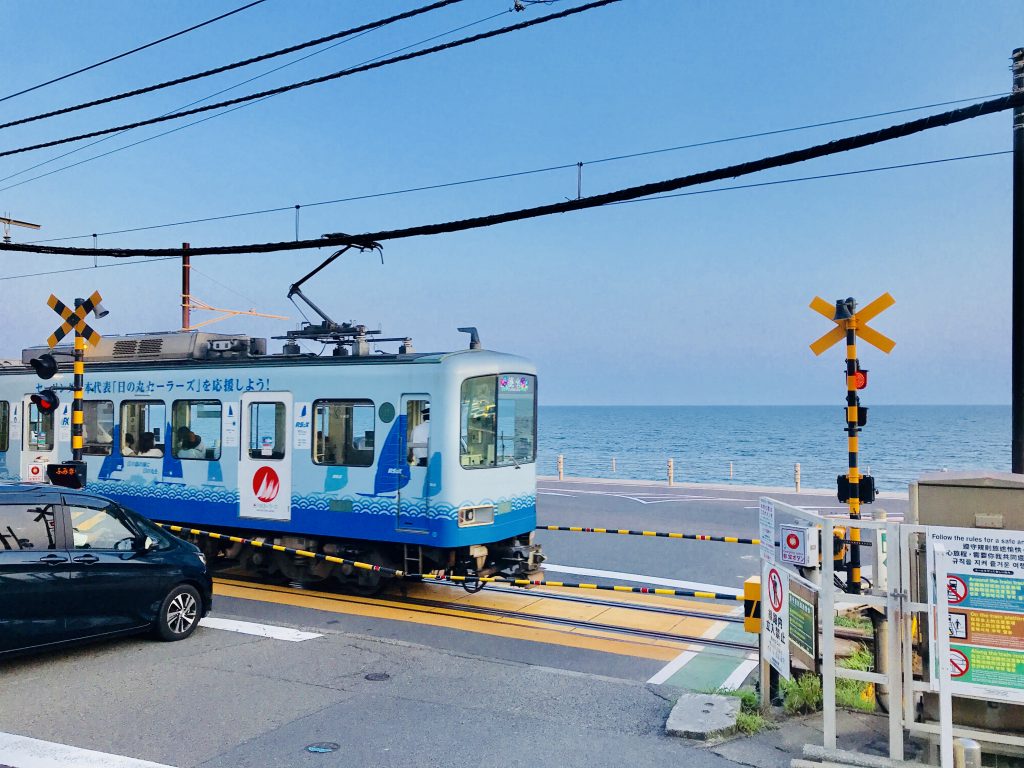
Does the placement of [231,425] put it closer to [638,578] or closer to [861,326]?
[638,578]

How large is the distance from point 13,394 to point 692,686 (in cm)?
1288

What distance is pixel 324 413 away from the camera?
11289 millimetres

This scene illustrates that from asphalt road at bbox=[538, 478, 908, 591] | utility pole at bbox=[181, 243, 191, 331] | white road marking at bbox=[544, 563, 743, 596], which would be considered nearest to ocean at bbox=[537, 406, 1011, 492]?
asphalt road at bbox=[538, 478, 908, 591]

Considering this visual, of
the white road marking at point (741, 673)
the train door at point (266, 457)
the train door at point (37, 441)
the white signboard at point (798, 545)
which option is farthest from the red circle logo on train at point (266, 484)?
the white signboard at point (798, 545)

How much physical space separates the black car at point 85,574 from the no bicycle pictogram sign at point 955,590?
686cm

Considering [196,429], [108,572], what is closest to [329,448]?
[196,429]

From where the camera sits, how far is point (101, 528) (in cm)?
806

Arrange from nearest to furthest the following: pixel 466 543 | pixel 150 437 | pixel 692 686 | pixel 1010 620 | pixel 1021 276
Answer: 1. pixel 1010 620
2. pixel 692 686
3. pixel 1021 276
4. pixel 466 543
5. pixel 150 437

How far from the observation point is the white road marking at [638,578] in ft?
38.9

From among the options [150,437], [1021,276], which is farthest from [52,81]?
[1021,276]

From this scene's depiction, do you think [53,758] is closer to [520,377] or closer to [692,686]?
[692,686]

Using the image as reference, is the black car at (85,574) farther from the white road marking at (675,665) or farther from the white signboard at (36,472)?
the white signboard at (36,472)

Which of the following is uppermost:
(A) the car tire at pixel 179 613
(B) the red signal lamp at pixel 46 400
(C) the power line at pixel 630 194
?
(C) the power line at pixel 630 194

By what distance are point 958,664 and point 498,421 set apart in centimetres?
663
